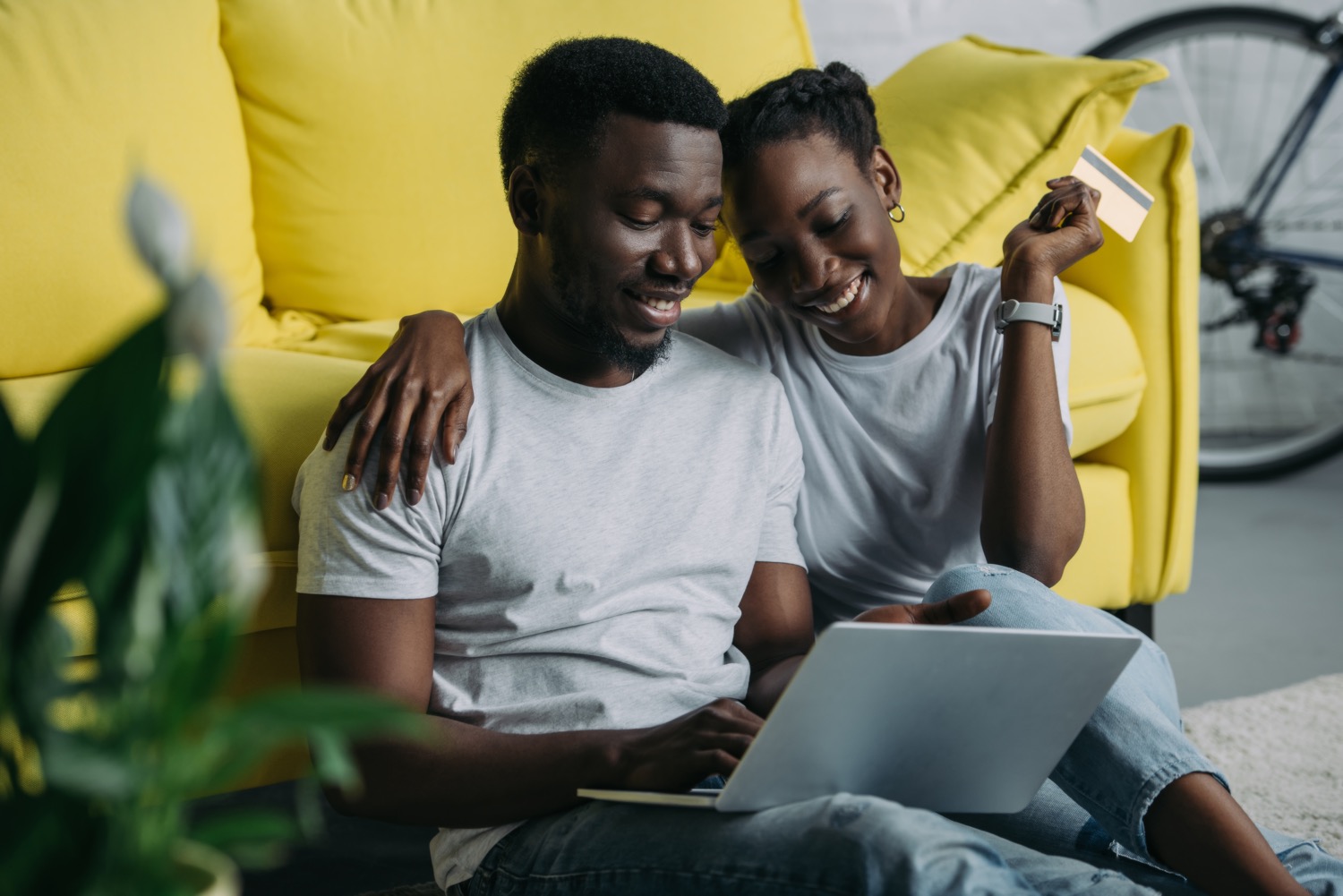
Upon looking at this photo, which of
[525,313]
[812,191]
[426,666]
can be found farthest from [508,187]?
[426,666]

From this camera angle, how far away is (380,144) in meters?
1.70

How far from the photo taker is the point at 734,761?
0.82 metres

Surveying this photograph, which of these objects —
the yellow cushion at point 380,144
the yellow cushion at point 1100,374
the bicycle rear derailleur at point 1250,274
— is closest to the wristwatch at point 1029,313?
the yellow cushion at point 1100,374

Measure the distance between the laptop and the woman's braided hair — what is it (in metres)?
0.58

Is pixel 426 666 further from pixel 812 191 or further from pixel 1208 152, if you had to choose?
pixel 1208 152

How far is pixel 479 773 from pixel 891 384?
59 cm

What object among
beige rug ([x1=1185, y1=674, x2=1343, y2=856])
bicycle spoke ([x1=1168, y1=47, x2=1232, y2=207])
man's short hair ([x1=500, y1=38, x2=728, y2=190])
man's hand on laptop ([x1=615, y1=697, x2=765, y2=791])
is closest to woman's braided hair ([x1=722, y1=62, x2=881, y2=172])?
man's short hair ([x1=500, y1=38, x2=728, y2=190])

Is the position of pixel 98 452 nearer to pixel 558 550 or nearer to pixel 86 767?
pixel 86 767

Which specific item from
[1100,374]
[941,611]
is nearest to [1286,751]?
[1100,374]

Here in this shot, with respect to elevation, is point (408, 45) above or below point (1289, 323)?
above

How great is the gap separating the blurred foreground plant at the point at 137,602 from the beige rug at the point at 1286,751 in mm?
1269

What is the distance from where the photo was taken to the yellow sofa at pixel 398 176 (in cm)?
142

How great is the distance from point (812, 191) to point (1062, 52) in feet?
6.32

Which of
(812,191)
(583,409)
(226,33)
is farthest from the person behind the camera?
(226,33)
